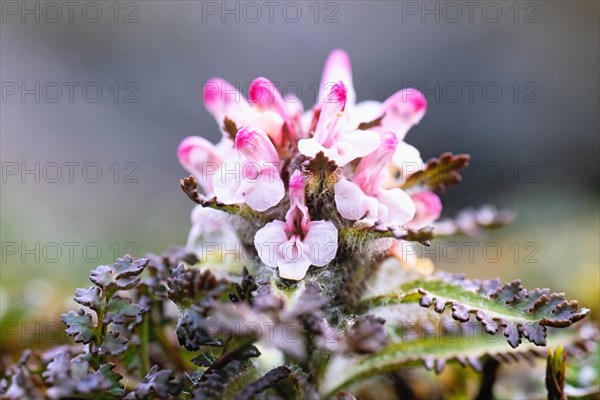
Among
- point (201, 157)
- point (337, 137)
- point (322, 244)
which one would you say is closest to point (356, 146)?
point (337, 137)

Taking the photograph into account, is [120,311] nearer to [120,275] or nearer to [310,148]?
[120,275]

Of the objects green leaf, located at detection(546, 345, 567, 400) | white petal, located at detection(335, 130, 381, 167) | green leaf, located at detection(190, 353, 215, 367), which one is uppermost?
white petal, located at detection(335, 130, 381, 167)

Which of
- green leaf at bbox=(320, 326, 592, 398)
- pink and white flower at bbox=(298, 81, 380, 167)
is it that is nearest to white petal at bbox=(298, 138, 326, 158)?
pink and white flower at bbox=(298, 81, 380, 167)

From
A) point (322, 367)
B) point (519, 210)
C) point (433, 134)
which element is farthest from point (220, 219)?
point (433, 134)

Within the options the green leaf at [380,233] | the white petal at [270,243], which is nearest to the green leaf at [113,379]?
the white petal at [270,243]

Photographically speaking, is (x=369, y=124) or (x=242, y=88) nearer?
(x=369, y=124)

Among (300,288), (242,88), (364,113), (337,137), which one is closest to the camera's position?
(300,288)

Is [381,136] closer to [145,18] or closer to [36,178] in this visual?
[36,178]

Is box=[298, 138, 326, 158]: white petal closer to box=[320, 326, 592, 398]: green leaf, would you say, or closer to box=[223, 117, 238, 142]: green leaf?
box=[223, 117, 238, 142]: green leaf
